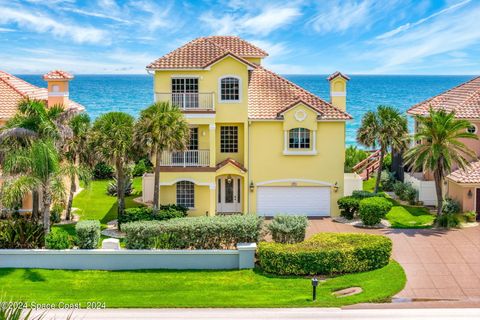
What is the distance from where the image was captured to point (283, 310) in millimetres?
22859

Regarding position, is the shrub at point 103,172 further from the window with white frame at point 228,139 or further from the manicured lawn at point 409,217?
the manicured lawn at point 409,217

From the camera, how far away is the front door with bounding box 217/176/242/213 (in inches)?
1478

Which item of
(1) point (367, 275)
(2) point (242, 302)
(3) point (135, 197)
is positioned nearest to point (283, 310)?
(2) point (242, 302)

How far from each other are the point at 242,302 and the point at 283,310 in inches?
61.4

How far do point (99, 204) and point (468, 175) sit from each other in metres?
20.7

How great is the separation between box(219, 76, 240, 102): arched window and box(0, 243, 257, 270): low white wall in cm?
1117

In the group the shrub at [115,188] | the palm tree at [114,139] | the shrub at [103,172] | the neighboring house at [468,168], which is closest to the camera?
the palm tree at [114,139]

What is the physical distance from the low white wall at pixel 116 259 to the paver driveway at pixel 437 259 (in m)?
6.63

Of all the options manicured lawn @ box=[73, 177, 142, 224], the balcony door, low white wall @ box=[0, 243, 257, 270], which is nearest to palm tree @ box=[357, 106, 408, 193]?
the balcony door

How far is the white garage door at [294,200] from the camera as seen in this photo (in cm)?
3725

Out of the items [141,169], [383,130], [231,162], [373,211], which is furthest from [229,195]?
[141,169]

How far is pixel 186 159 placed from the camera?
36.0 m

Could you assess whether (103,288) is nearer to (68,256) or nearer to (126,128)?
(68,256)

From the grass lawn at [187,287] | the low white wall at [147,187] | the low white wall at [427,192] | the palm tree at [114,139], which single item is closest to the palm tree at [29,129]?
the palm tree at [114,139]
